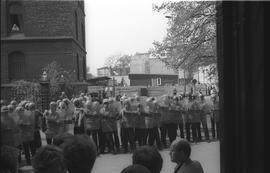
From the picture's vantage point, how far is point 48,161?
67.0 inches

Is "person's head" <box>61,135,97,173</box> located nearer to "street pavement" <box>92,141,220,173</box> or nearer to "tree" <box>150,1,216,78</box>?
"street pavement" <box>92,141,220,173</box>

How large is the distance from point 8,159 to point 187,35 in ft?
42.3

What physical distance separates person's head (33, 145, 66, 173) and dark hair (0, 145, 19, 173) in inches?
3.4

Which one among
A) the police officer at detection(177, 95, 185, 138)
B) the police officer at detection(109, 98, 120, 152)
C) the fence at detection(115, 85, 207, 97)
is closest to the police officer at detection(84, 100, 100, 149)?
the police officer at detection(109, 98, 120, 152)

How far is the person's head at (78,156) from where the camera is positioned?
72.9 inches

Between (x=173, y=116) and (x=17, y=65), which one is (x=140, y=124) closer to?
(x=173, y=116)

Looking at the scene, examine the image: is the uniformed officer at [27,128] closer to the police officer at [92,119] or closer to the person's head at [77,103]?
the person's head at [77,103]

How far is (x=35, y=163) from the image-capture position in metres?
1.71

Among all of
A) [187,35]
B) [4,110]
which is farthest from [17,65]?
[187,35]

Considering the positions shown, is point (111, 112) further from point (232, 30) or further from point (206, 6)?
point (232, 30)

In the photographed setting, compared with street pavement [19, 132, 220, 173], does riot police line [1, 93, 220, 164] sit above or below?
above

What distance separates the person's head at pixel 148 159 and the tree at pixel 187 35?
9.00 meters

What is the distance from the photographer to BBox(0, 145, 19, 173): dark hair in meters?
1.53

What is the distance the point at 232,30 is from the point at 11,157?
105 centimetres
